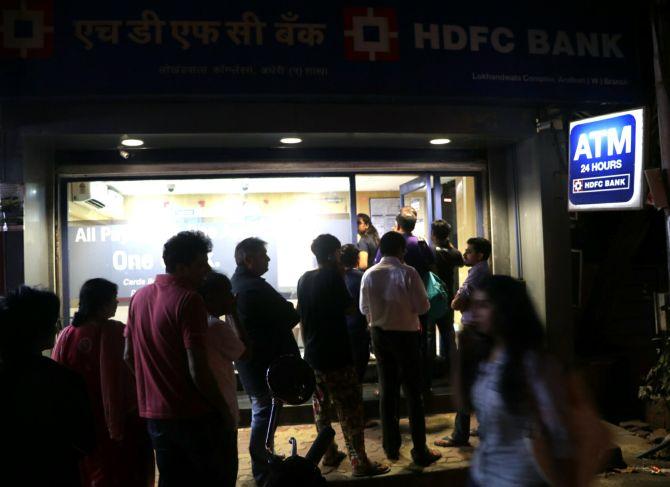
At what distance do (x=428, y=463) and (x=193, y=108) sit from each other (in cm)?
436

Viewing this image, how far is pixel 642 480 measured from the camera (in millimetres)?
5461

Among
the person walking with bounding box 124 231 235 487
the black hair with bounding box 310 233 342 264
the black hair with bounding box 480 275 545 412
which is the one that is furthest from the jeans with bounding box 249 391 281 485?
the black hair with bounding box 480 275 545 412

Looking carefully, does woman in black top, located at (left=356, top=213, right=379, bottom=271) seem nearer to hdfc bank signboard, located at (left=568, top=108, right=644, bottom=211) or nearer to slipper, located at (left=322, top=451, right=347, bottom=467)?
hdfc bank signboard, located at (left=568, top=108, right=644, bottom=211)

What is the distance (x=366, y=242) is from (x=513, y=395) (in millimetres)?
5537

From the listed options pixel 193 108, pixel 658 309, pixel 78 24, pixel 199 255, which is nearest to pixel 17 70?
pixel 78 24

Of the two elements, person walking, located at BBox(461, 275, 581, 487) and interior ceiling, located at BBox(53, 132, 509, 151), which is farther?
interior ceiling, located at BBox(53, 132, 509, 151)

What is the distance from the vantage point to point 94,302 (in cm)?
397

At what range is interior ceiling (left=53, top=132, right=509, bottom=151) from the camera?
22.5ft

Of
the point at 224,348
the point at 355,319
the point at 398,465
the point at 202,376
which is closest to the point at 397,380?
A: the point at 398,465

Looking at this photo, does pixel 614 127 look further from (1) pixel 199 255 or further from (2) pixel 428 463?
(1) pixel 199 255

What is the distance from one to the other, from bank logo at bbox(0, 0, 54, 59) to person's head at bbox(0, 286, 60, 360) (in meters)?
4.19

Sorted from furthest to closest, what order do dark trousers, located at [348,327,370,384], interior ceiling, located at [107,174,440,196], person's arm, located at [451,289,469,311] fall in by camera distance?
interior ceiling, located at [107,174,440,196], dark trousers, located at [348,327,370,384], person's arm, located at [451,289,469,311]

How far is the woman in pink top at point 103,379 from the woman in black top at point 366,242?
396 cm

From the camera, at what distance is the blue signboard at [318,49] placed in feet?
19.7
